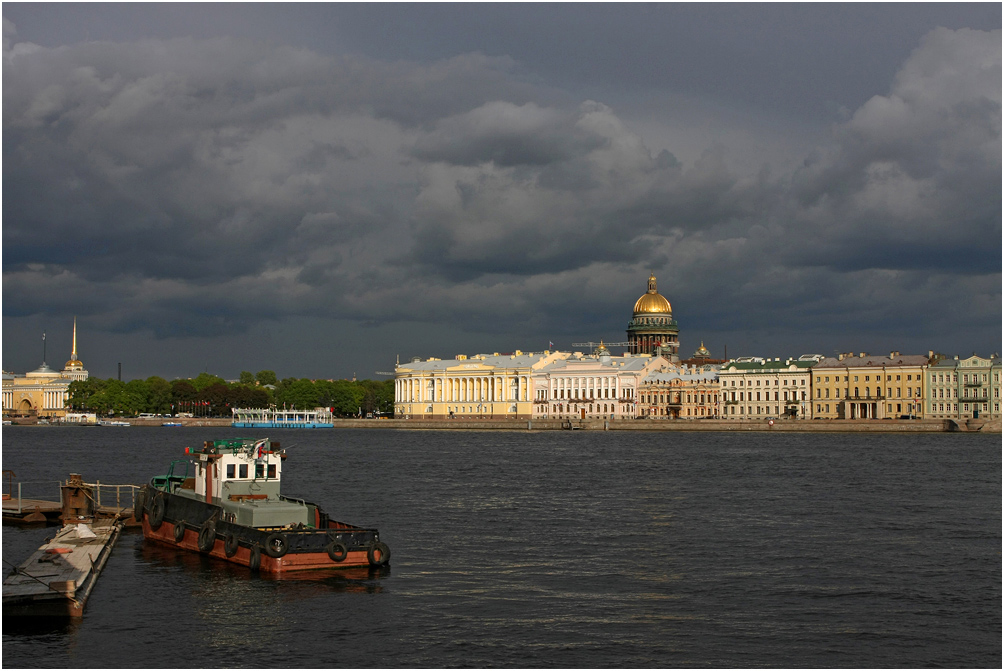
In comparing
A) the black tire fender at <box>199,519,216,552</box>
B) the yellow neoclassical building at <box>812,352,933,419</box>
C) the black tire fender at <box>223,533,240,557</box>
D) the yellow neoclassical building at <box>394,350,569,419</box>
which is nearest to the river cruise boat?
the yellow neoclassical building at <box>394,350,569,419</box>

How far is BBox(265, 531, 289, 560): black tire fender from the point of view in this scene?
20.0 metres

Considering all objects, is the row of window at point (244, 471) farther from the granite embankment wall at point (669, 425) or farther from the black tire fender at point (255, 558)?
the granite embankment wall at point (669, 425)

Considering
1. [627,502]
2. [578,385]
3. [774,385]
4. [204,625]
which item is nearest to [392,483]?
[627,502]

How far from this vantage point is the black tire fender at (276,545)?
2003cm

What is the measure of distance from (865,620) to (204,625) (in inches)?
380

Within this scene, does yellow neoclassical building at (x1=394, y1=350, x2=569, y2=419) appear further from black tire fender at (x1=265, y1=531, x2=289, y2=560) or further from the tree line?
black tire fender at (x1=265, y1=531, x2=289, y2=560)

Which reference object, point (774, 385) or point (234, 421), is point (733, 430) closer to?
point (774, 385)

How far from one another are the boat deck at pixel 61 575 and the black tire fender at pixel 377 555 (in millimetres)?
4514

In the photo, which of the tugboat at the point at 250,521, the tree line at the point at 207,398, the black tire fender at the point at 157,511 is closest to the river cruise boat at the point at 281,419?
the tree line at the point at 207,398

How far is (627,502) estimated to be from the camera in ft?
113

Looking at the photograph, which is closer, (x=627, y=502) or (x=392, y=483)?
(x=627, y=502)

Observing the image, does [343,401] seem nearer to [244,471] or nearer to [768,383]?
[768,383]

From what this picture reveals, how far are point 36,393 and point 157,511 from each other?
17363 centimetres

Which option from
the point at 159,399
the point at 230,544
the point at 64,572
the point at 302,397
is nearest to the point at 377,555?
the point at 230,544
